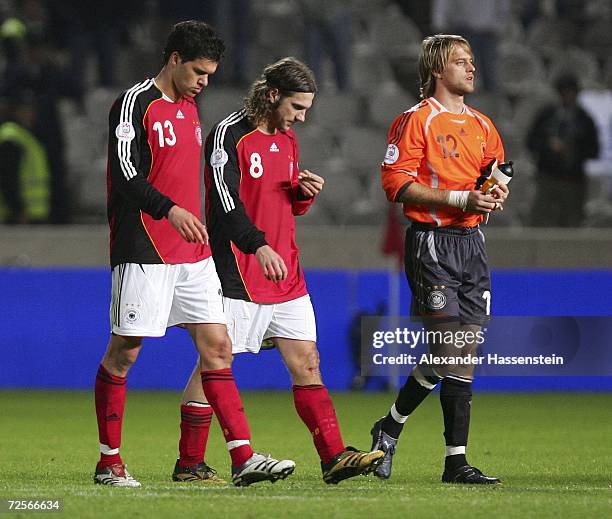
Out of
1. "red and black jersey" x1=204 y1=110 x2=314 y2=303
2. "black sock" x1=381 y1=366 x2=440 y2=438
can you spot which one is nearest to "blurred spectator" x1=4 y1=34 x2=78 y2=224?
"black sock" x1=381 y1=366 x2=440 y2=438

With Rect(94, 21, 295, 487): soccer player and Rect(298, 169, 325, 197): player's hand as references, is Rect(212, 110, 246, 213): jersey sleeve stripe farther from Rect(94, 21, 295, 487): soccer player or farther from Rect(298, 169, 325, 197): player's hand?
Rect(298, 169, 325, 197): player's hand

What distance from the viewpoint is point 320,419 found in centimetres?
617

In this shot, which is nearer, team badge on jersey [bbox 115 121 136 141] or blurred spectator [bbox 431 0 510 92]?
team badge on jersey [bbox 115 121 136 141]

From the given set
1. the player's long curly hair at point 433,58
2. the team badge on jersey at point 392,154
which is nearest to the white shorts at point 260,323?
the team badge on jersey at point 392,154

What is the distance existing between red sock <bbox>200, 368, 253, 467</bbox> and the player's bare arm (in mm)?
1149

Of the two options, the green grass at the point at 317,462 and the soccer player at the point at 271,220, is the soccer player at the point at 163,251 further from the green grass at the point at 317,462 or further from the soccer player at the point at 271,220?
the green grass at the point at 317,462

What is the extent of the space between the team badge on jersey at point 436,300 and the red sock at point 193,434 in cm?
111

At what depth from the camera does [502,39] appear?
16297 millimetres

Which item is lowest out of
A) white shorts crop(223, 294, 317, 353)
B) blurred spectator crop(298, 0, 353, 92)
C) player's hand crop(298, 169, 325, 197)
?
white shorts crop(223, 294, 317, 353)

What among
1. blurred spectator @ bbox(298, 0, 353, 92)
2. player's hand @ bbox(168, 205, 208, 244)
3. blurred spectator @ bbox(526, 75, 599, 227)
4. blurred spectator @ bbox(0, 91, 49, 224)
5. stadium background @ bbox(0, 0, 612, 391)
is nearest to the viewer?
player's hand @ bbox(168, 205, 208, 244)

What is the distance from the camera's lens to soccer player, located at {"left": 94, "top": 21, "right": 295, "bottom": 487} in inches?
239

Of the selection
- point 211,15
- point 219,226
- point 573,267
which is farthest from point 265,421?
point 211,15

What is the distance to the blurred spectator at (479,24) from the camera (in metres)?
15.0

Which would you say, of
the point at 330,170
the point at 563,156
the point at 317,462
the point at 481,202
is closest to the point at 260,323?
the point at 481,202
